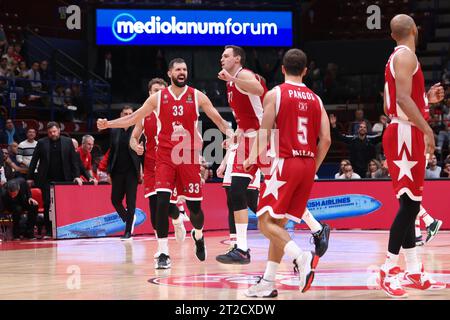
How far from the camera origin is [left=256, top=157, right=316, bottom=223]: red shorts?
7.06 m

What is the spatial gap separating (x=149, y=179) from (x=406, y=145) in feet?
16.1

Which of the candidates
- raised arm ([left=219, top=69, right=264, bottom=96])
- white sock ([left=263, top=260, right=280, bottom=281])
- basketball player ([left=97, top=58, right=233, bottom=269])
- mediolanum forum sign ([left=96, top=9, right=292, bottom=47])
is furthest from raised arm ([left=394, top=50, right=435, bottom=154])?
mediolanum forum sign ([left=96, top=9, right=292, bottom=47])

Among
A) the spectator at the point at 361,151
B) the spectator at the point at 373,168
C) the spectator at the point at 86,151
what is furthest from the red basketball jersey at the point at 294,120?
the spectator at the point at 361,151

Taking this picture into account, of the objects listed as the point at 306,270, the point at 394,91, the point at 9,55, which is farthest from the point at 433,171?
the point at 306,270

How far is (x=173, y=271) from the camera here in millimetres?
9148

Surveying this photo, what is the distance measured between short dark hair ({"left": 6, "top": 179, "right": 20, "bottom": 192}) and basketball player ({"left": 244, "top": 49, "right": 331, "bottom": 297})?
8.59 meters

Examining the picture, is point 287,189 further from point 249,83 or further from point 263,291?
point 249,83

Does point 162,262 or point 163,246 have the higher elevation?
point 163,246

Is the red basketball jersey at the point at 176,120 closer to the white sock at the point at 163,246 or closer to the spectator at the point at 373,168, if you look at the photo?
the white sock at the point at 163,246

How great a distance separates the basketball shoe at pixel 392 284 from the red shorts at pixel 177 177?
297 centimetres

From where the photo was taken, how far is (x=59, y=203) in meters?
14.9

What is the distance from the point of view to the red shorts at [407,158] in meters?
7.29

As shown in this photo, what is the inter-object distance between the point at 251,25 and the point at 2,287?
A: 16982 mm

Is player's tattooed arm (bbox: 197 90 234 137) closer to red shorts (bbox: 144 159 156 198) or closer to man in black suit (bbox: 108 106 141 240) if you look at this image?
red shorts (bbox: 144 159 156 198)
